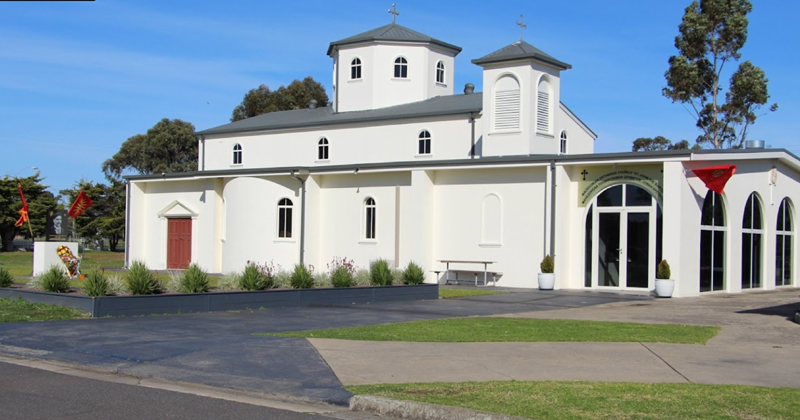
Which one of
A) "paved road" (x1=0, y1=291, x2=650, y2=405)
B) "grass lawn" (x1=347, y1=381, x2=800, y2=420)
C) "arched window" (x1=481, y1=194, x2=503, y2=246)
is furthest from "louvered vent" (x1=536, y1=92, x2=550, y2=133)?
"grass lawn" (x1=347, y1=381, x2=800, y2=420)

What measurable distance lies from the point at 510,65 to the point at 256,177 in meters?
11.2

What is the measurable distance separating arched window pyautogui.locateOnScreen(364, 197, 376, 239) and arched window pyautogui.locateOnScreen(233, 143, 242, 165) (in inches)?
513

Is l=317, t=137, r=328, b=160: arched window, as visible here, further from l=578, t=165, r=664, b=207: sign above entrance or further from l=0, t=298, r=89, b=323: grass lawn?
l=0, t=298, r=89, b=323: grass lawn

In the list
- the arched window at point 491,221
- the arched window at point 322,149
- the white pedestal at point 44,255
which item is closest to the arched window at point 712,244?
the arched window at point 491,221

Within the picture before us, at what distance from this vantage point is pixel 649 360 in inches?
436

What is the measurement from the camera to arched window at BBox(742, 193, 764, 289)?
2703cm

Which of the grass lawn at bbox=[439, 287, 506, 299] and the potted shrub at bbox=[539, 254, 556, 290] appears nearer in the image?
the grass lawn at bbox=[439, 287, 506, 299]

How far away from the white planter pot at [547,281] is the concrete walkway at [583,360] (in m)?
11.1

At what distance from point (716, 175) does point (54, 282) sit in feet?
59.2

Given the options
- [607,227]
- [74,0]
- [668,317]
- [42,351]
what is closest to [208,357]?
[42,351]

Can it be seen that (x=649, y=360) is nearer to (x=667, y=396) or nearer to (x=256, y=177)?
(x=667, y=396)

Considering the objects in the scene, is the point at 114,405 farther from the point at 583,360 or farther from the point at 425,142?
the point at 425,142

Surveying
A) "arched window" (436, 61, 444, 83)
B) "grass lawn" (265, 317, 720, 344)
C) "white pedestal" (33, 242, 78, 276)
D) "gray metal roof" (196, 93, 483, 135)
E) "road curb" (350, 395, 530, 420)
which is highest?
"arched window" (436, 61, 444, 83)

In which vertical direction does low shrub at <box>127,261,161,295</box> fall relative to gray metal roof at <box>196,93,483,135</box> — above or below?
below
